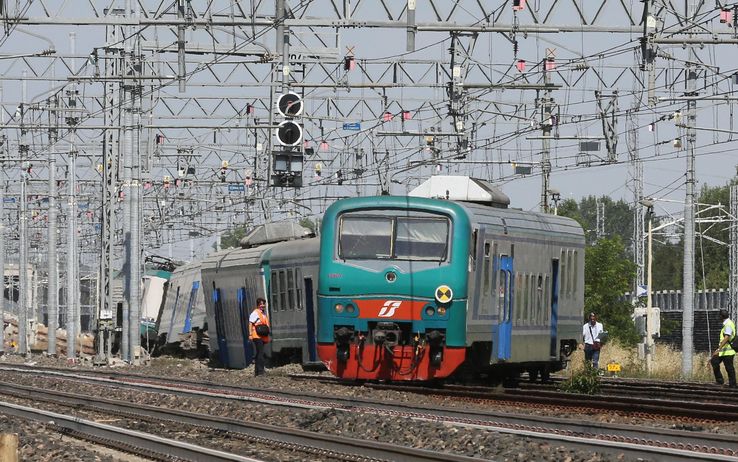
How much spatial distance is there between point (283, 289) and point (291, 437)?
584 inches

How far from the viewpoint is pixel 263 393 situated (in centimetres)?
2295

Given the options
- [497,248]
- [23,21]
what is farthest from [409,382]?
[23,21]

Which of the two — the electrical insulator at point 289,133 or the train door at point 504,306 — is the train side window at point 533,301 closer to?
A: the train door at point 504,306

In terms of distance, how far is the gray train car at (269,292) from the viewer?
28.7 metres

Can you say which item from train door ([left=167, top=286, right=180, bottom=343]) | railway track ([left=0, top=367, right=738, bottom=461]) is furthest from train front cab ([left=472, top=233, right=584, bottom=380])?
train door ([left=167, top=286, right=180, bottom=343])

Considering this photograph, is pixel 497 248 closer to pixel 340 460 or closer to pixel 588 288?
pixel 340 460

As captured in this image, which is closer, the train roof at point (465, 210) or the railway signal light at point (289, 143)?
the train roof at point (465, 210)

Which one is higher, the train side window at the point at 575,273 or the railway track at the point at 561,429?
the train side window at the point at 575,273

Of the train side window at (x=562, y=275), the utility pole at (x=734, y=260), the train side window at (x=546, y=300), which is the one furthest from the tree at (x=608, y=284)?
the train side window at (x=546, y=300)

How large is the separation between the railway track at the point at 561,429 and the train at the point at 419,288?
1333 mm

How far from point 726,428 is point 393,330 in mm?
7221

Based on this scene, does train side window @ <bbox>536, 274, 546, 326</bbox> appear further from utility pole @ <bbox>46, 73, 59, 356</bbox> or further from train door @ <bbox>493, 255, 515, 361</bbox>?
utility pole @ <bbox>46, 73, 59, 356</bbox>

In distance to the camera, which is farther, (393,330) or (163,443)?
(393,330)

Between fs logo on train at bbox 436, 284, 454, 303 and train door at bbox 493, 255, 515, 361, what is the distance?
1553 mm
